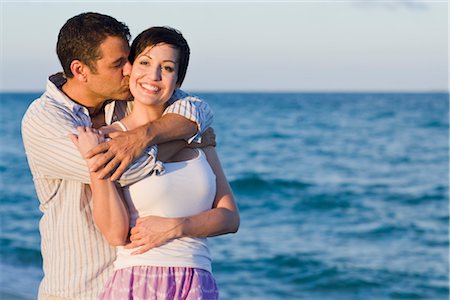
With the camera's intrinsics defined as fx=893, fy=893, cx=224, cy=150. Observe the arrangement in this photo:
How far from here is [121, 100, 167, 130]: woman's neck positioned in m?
3.14

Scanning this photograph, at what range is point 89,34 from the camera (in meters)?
3.14

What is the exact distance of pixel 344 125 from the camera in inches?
1335

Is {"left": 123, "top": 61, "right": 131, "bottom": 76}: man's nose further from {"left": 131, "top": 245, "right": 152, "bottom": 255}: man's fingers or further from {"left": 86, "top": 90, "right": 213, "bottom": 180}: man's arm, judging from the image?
{"left": 131, "top": 245, "right": 152, "bottom": 255}: man's fingers

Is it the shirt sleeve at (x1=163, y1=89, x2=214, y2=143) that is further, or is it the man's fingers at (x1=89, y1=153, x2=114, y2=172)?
the shirt sleeve at (x1=163, y1=89, x2=214, y2=143)

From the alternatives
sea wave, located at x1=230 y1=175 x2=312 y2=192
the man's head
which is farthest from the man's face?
sea wave, located at x1=230 y1=175 x2=312 y2=192

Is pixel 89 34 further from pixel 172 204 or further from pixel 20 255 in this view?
pixel 20 255

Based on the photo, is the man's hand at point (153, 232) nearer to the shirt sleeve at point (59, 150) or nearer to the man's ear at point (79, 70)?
the shirt sleeve at point (59, 150)

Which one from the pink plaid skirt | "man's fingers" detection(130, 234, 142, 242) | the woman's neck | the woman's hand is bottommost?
the pink plaid skirt

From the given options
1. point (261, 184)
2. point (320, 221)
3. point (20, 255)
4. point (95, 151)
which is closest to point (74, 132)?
point (95, 151)

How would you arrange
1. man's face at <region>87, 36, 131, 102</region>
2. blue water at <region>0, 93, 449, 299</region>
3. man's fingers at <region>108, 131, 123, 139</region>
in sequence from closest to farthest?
man's fingers at <region>108, 131, 123, 139</region>
man's face at <region>87, 36, 131, 102</region>
blue water at <region>0, 93, 449, 299</region>

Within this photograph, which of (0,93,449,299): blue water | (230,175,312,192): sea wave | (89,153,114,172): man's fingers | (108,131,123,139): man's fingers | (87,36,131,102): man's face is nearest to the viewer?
(89,153,114,172): man's fingers

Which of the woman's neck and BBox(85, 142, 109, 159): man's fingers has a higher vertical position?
the woman's neck

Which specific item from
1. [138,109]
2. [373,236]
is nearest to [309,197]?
[373,236]

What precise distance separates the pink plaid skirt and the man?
99mm
